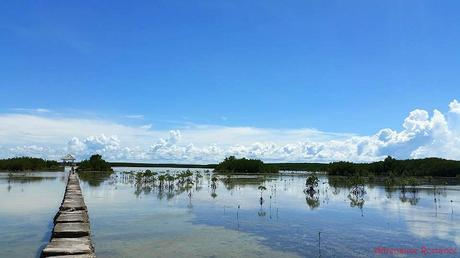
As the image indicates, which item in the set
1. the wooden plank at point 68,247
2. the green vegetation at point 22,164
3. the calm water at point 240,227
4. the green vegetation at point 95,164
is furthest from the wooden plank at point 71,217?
the green vegetation at point 22,164

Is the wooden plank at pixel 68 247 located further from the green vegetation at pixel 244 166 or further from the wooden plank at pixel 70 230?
the green vegetation at pixel 244 166

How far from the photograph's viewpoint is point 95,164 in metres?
71.4

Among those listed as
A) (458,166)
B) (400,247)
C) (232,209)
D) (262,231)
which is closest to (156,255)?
(262,231)

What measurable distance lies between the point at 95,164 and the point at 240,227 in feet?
196

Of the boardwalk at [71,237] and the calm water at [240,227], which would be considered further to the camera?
the calm water at [240,227]

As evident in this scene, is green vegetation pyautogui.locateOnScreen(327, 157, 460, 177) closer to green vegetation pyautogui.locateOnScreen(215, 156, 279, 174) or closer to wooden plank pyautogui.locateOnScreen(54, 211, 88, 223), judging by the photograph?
green vegetation pyautogui.locateOnScreen(215, 156, 279, 174)

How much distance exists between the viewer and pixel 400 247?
40.7ft

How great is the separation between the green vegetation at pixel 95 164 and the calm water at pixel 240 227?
156 feet

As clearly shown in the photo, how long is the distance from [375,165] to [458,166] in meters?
12.1

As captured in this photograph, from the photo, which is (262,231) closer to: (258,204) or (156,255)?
(156,255)

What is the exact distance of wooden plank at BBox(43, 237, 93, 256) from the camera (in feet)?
26.0

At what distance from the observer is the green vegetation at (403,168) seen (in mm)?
58875

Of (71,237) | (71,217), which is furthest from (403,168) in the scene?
(71,237)

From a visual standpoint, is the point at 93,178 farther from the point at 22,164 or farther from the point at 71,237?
the point at 71,237
